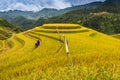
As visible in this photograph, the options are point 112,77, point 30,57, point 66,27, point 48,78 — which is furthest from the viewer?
point 66,27

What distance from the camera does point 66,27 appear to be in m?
69.3

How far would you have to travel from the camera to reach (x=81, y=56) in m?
29.3

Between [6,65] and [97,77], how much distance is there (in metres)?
16.2

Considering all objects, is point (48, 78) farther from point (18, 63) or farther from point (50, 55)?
point (50, 55)

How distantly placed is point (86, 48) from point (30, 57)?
8698 millimetres

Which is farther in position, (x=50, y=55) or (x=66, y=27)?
(x=66, y=27)

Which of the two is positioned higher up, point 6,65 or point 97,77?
point 97,77

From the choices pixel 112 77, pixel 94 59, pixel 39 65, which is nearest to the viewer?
pixel 112 77

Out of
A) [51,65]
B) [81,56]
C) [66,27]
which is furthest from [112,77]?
[66,27]

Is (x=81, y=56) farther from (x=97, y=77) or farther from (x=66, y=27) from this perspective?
(x=66, y=27)

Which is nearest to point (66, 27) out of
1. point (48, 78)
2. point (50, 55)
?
point (50, 55)

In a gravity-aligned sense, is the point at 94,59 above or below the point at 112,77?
below

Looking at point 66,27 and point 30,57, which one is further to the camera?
point 66,27

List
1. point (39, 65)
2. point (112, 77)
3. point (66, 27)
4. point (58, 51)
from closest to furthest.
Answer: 1. point (112, 77)
2. point (39, 65)
3. point (58, 51)
4. point (66, 27)
